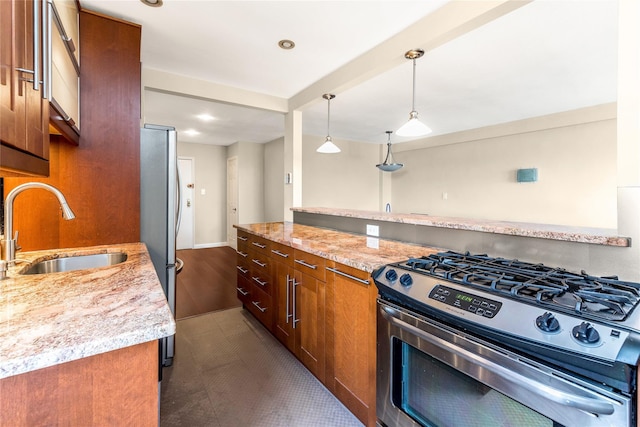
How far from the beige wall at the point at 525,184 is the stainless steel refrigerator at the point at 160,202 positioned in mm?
5330

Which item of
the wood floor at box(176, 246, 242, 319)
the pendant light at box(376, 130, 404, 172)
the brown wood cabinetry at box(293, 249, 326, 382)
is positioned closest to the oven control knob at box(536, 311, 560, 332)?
the brown wood cabinetry at box(293, 249, 326, 382)

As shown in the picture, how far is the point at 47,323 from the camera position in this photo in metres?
0.77

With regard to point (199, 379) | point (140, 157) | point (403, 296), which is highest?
point (140, 157)

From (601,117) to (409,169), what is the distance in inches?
132

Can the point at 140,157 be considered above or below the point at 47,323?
above

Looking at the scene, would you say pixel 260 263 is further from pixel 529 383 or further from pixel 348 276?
pixel 529 383

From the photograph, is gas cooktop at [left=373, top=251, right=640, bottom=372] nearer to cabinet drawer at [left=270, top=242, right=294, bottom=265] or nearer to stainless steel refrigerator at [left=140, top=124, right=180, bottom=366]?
cabinet drawer at [left=270, top=242, right=294, bottom=265]

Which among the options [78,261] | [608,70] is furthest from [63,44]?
[608,70]

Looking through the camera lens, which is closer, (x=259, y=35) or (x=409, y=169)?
(x=259, y=35)

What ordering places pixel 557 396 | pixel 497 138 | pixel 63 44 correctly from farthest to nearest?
pixel 497 138 → pixel 63 44 → pixel 557 396

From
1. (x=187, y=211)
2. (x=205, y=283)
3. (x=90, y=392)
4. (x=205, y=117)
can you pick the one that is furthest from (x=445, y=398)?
(x=187, y=211)

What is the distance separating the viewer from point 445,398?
1.12 meters

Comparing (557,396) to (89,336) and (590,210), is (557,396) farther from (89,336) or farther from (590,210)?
(590,210)

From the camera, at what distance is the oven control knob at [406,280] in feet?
4.00
